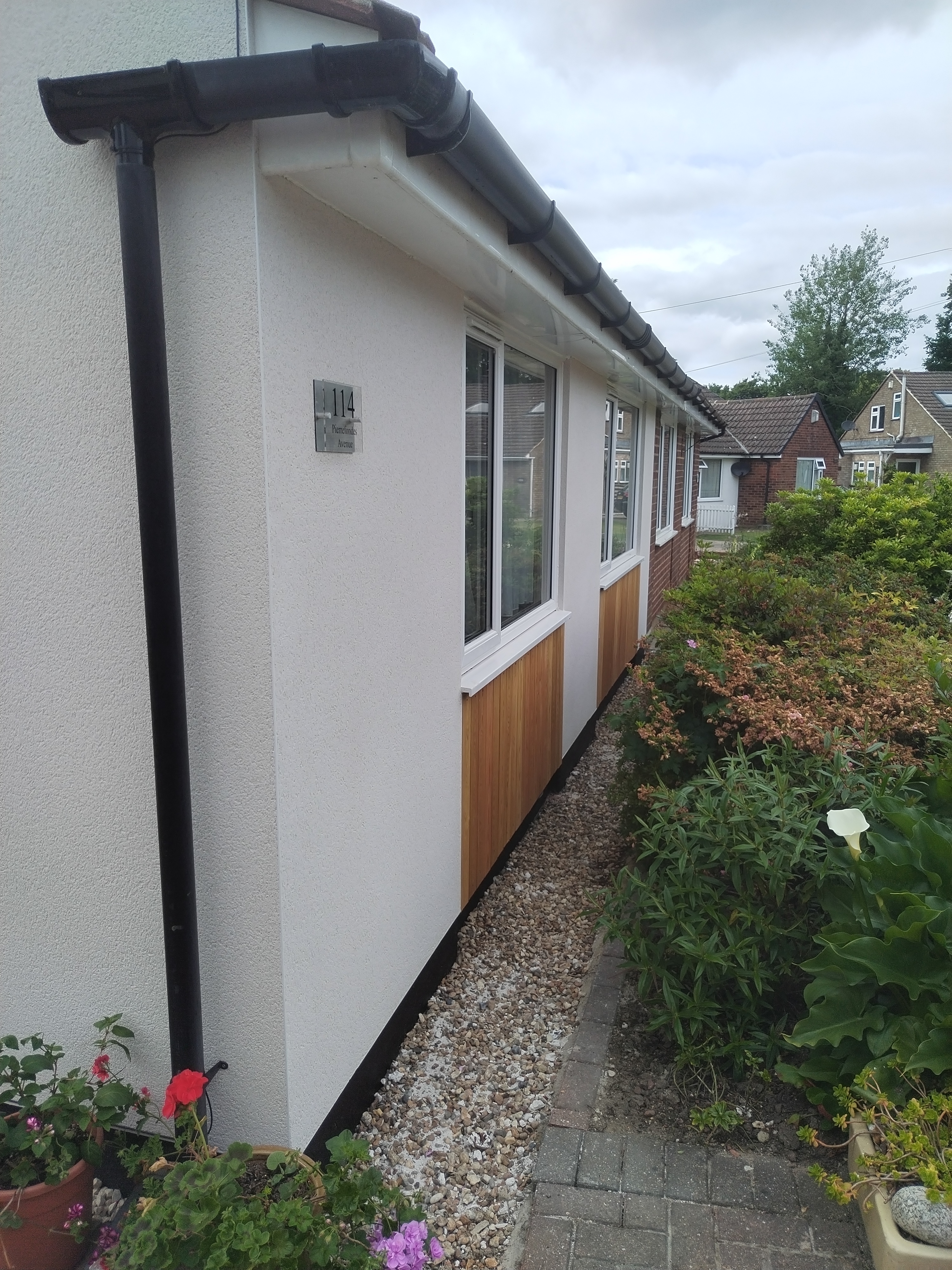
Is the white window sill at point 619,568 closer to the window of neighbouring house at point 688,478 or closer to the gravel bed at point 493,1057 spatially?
the gravel bed at point 493,1057

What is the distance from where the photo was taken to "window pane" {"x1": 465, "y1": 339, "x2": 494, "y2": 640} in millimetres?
4148

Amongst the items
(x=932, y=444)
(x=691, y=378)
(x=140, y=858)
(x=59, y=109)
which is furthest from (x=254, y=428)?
(x=932, y=444)

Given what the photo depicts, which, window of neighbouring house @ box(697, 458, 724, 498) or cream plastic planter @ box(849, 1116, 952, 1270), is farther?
window of neighbouring house @ box(697, 458, 724, 498)

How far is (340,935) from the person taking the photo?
2.79 meters

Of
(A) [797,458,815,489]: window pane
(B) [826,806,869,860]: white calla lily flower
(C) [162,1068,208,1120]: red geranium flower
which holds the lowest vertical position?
(C) [162,1068,208,1120]: red geranium flower

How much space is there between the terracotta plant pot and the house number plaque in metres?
2.12

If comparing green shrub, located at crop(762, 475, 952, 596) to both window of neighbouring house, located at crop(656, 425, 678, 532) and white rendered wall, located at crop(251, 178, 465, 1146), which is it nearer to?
window of neighbouring house, located at crop(656, 425, 678, 532)

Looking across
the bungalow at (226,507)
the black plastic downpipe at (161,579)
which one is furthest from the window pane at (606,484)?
the black plastic downpipe at (161,579)

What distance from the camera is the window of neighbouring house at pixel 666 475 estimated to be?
1227 cm

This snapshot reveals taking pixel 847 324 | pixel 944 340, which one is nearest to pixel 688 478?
pixel 847 324

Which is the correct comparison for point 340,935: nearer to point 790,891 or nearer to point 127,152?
point 790,891

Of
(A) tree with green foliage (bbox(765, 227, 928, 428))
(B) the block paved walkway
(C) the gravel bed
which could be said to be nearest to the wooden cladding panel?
(C) the gravel bed

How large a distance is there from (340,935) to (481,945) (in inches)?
67.4

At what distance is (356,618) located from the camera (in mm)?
2787
